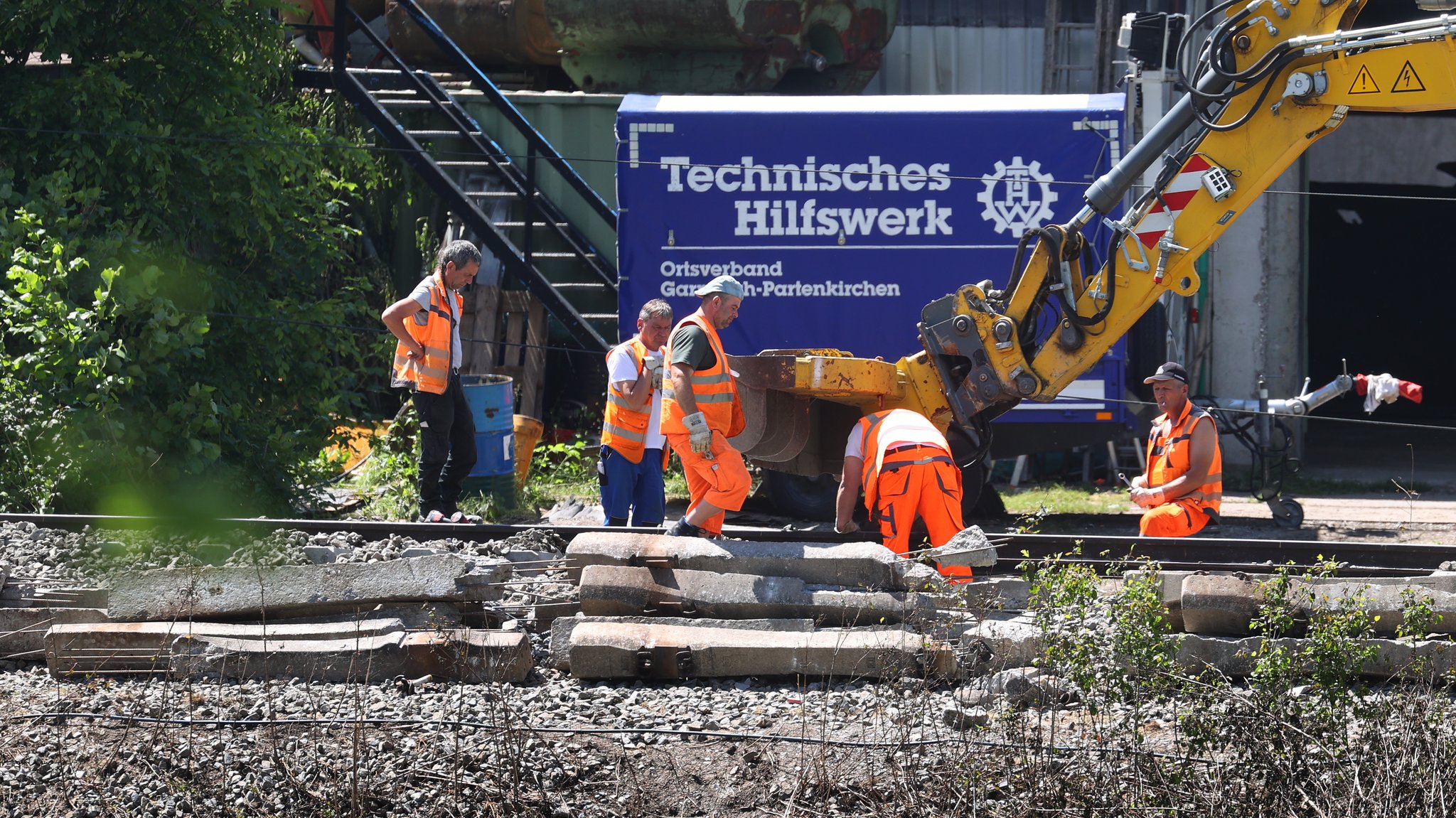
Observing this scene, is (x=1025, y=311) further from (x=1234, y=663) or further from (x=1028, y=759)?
(x=1028, y=759)

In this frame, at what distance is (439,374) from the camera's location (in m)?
8.88

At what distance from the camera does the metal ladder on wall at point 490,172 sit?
12.9 meters

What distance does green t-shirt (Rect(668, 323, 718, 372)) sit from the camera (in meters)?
7.39

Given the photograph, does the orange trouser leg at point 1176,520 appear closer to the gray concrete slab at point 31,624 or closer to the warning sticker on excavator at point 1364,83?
the warning sticker on excavator at point 1364,83

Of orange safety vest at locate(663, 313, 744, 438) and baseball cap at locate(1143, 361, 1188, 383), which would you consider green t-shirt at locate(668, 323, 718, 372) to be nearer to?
orange safety vest at locate(663, 313, 744, 438)

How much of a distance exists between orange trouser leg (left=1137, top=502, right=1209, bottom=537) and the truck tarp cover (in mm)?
3065

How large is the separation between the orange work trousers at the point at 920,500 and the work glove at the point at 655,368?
1.81 meters

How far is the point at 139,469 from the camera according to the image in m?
9.07

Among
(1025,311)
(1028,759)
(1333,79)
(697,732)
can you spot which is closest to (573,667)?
(697,732)

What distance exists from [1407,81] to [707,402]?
413 centimetres

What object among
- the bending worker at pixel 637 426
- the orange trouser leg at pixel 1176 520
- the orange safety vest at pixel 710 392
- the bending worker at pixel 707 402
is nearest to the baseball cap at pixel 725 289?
the bending worker at pixel 707 402

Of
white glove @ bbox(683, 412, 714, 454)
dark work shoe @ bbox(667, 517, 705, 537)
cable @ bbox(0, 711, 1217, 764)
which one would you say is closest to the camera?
cable @ bbox(0, 711, 1217, 764)

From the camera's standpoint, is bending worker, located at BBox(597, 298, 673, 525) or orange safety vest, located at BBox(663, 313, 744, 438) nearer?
orange safety vest, located at BBox(663, 313, 744, 438)

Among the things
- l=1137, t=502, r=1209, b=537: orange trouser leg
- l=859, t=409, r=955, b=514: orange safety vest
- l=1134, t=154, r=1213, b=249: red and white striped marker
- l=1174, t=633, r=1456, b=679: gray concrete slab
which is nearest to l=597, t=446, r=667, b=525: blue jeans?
l=859, t=409, r=955, b=514: orange safety vest
